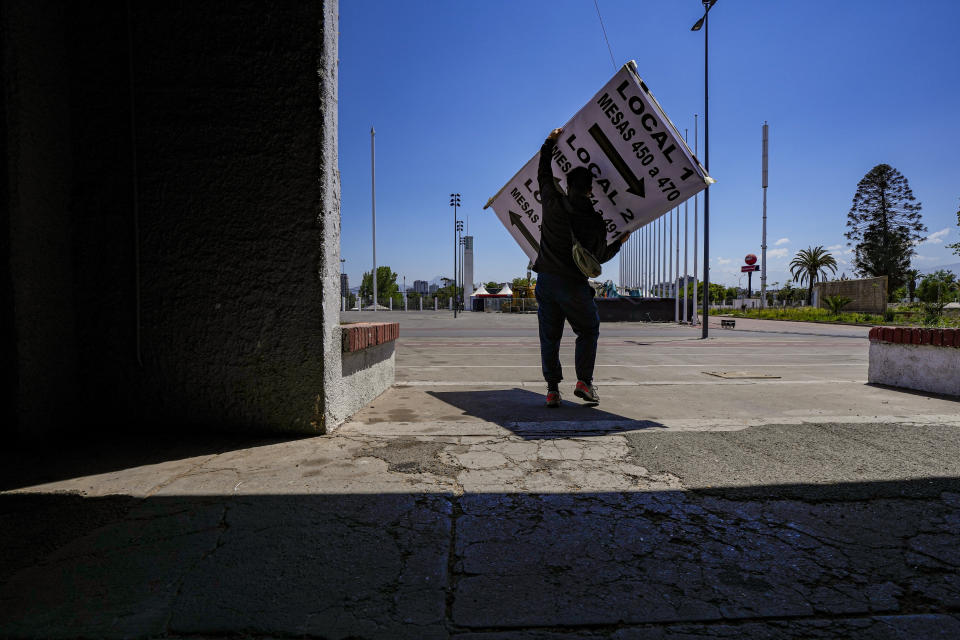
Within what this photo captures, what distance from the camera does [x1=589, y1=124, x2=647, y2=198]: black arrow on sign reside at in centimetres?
454

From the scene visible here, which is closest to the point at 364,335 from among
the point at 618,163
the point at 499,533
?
the point at 499,533

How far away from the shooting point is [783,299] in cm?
10131

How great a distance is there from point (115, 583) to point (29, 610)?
8.0 inches

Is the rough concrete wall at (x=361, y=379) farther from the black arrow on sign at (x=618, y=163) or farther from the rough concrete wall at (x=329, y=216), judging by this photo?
the black arrow on sign at (x=618, y=163)

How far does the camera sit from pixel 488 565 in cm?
169

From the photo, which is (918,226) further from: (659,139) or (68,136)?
(68,136)

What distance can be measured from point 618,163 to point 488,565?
392 cm

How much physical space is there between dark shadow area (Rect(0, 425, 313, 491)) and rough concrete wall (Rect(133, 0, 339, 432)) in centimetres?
34

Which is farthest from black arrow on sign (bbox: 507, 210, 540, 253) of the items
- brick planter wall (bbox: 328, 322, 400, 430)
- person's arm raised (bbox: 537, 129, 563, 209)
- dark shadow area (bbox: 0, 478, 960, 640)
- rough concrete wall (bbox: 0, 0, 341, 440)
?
dark shadow area (bbox: 0, 478, 960, 640)

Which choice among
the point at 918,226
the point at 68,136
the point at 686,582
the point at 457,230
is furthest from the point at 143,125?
the point at 918,226

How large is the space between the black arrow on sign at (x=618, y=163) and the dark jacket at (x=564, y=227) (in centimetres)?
63

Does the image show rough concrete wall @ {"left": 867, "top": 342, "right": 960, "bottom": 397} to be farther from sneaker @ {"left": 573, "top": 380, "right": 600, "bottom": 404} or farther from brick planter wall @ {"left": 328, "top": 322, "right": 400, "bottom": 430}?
brick planter wall @ {"left": 328, "top": 322, "right": 400, "bottom": 430}

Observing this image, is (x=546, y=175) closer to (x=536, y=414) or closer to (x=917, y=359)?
(x=536, y=414)

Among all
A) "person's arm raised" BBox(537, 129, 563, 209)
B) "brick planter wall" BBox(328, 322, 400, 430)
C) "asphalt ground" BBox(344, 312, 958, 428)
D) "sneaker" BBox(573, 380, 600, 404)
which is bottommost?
"asphalt ground" BBox(344, 312, 958, 428)
